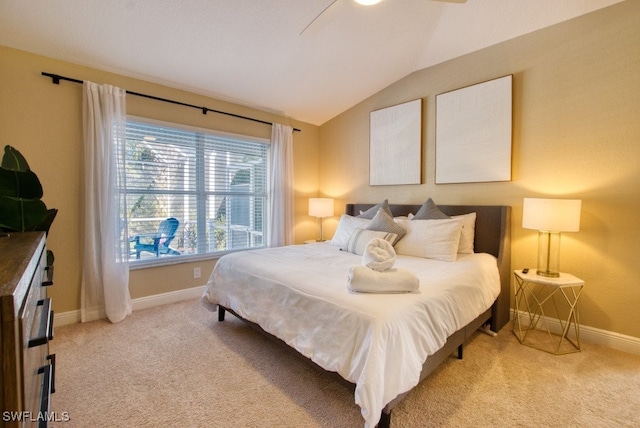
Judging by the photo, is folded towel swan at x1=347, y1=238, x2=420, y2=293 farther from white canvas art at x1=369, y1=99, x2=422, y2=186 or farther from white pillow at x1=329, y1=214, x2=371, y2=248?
white canvas art at x1=369, y1=99, x2=422, y2=186

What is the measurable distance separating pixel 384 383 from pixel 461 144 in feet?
8.84

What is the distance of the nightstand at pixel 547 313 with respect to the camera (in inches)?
92.6

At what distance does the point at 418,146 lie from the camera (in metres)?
3.53

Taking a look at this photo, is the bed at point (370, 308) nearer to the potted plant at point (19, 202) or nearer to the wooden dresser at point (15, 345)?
the wooden dresser at point (15, 345)

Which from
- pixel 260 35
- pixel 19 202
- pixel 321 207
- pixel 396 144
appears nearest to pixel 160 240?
pixel 19 202

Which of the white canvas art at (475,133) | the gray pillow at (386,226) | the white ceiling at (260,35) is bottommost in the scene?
the gray pillow at (386,226)

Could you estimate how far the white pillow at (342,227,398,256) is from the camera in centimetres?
281

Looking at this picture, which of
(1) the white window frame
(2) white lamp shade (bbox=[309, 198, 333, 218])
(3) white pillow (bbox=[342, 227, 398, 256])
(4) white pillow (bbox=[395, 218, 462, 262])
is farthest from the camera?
(2) white lamp shade (bbox=[309, 198, 333, 218])

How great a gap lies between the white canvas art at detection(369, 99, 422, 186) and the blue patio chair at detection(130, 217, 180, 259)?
2.61 metres

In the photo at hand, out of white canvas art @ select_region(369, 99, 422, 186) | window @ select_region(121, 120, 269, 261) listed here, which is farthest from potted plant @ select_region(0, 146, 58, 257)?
white canvas art @ select_region(369, 99, 422, 186)

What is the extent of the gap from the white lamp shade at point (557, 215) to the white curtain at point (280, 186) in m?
2.93

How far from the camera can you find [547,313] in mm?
2701

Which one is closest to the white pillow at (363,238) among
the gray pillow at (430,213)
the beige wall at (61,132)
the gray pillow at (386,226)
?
the gray pillow at (386,226)

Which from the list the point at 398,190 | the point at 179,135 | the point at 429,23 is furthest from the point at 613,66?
the point at 179,135
